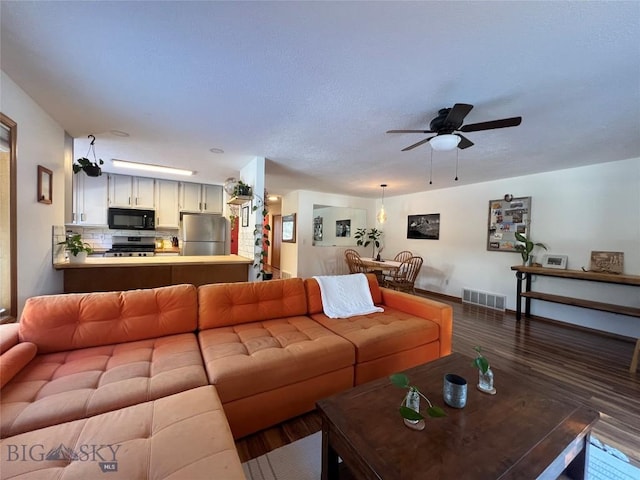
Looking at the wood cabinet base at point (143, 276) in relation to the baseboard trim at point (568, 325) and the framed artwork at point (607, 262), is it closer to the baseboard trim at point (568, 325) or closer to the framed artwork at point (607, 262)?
the baseboard trim at point (568, 325)

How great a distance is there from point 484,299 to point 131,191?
266 inches

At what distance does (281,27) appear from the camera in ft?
4.21

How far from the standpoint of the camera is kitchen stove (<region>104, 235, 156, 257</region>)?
15.2 ft

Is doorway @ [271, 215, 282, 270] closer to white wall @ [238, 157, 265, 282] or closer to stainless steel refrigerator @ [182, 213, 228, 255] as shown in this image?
stainless steel refrigerator @ [182, 213, 228, 255]

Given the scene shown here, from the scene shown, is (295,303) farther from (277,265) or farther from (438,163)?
(277,265)

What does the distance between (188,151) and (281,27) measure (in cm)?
244

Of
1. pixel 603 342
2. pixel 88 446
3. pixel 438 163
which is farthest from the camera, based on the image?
pixel 438 163

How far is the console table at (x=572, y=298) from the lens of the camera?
9.27ft

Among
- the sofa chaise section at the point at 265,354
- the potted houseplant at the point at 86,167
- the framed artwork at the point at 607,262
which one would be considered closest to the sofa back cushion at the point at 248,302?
the sofa chaise section at the point at 265,354

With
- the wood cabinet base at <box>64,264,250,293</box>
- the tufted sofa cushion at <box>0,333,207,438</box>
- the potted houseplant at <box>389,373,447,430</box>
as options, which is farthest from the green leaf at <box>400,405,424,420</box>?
the wood cabinet base at <box>64,264,250,293</box>

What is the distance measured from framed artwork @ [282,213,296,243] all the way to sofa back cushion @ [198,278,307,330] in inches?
150

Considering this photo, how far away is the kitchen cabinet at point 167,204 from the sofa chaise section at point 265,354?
354 cm

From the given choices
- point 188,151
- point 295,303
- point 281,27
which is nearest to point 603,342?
point 295,303

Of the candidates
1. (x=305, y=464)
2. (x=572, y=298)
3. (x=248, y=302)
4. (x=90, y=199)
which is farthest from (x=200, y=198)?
(x=572, y=298)
